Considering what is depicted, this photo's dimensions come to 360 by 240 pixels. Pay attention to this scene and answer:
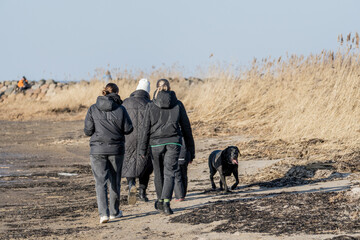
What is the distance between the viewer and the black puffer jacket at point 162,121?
29.0 feet

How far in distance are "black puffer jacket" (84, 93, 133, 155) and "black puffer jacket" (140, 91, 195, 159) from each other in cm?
31

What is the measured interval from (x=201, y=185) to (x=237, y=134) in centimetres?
759

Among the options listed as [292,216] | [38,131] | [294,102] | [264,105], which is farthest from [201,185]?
[38,131]

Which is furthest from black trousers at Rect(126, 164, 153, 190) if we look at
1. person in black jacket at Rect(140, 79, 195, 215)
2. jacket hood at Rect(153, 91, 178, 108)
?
jacket hood at Rect(153, 91, 178, 108)

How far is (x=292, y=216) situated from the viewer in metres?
7.87

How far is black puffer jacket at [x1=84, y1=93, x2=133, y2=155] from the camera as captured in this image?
8.77 m

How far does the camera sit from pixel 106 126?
879 cm

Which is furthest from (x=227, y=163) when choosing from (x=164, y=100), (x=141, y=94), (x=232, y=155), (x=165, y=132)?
(x=164, y=100)

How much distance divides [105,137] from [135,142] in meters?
1.63

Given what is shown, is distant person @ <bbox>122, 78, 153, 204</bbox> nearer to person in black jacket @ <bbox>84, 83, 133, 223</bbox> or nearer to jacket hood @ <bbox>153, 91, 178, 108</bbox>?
person in black jacket @ <bbox>84, 83, 133, 223</bbox>

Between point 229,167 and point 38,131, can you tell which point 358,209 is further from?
point 38,131

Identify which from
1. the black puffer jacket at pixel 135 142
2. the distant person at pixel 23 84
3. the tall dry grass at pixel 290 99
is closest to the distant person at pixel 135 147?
the black puffer jacket at pixel 135 142

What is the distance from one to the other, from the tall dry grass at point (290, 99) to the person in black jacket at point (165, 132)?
6603mm

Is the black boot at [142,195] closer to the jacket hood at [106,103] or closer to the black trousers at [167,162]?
the black trousers at [167,162]
